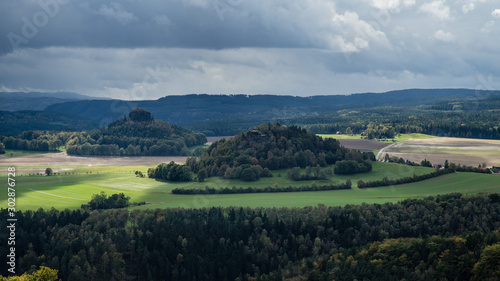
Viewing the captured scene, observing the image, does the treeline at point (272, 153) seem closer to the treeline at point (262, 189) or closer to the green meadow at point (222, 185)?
the green meadow at point (222, 185)

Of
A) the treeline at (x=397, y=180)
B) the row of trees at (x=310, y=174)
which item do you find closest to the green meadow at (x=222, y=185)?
the row of trees at (x=310, y=174)

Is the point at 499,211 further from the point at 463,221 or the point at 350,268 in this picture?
the point at 350,268

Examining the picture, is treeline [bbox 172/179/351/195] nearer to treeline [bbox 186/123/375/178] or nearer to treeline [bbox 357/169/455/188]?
treeline [bbox 357/169/455/188]

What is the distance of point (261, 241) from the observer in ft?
312

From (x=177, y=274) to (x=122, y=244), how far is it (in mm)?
13266

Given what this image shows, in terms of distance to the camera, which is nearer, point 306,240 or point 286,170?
point 306,240

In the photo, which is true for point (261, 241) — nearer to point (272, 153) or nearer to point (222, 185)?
point (222, 185)

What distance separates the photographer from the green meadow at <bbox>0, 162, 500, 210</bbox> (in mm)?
118000

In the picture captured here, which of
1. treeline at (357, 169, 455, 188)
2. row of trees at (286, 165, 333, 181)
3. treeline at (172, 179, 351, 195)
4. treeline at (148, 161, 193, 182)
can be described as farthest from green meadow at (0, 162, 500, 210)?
treeline at (148, 161, 193, 182)

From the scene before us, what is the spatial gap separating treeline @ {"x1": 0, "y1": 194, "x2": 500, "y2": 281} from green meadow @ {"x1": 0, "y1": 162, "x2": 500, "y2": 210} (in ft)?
33.0

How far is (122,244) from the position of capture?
93688 mm

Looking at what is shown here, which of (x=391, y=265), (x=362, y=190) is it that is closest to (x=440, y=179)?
(x=362, y=190)

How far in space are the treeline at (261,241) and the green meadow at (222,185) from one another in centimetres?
1006

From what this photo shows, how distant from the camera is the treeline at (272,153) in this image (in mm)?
161125
